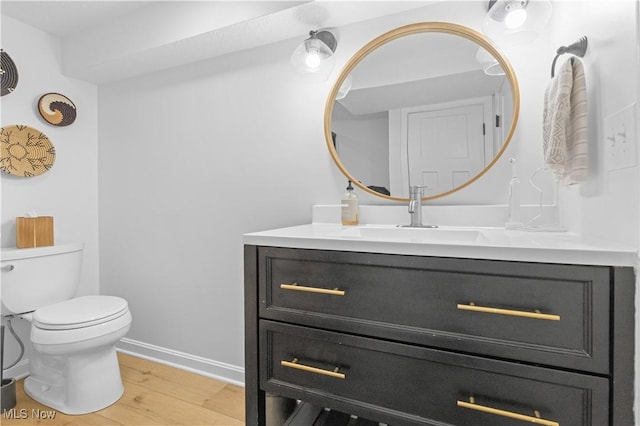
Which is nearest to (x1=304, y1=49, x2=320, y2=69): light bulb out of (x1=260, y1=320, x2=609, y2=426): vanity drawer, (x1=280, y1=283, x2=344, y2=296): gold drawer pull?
(x1=280, y1=283, x2=344, y2=296): gold drawer pull

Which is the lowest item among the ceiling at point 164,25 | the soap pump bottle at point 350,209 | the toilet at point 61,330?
the toilet at point 61,330

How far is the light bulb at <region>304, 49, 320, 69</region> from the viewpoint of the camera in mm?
1604

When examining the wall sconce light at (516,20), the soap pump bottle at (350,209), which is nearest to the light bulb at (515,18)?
the wall sconce light at (516,20)

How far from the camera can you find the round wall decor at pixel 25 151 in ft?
6.26

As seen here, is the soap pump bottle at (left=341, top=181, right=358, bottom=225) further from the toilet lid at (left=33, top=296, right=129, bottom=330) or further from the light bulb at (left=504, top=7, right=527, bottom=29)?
the toilet lid at (left=33, top=296, right=129, bottom=330)

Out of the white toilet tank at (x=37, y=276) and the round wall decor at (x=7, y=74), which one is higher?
the round wall decor at (x=7, y=74)

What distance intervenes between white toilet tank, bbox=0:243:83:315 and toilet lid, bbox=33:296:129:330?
143 mm

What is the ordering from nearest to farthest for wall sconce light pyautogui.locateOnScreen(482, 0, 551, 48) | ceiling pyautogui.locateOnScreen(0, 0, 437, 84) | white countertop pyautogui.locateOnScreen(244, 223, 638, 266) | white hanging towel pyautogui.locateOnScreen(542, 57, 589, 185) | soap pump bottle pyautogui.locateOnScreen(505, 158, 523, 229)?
1. white countertop pyautogui.locateOnScreen(244, 223, 638, 266)
2. white hanging towel pyautogui.locateOnScreen(542, 57, 589, 185)
3. wall sconce light pyautogui.locateOnScreen(482, 0, 551, 48)
4. soap pump bottle pyautogui.locateOnScreen(505, 158, 523, 229)
5. ceiling pyautogui.locateOnScreen(0, 0, 437, 84)

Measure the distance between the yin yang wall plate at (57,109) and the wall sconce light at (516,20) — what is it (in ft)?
8.19

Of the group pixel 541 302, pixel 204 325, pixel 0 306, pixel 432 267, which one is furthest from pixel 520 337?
pixel 0 306

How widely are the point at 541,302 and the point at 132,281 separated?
2372 mm

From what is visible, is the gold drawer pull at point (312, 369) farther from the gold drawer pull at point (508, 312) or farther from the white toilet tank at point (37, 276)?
the white toilet tank at point (37, 276)

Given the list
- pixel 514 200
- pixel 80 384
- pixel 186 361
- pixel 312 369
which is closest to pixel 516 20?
pixel 514 200

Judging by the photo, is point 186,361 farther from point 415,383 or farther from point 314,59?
point 314,59
